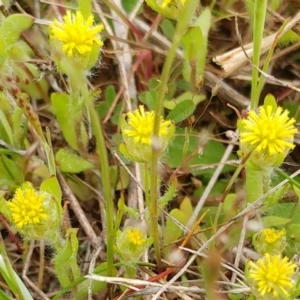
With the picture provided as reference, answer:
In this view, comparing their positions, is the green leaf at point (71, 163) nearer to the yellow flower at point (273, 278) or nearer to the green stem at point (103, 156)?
the green stem at point (103, 156)

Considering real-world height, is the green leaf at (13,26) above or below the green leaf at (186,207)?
above

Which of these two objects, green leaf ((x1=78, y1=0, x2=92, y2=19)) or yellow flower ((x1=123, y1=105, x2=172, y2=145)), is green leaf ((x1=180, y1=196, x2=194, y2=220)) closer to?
yellow flower ((x1=123, y1=105, x2=172, y2=145))

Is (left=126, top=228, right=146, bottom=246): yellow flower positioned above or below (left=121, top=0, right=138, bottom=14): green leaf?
below

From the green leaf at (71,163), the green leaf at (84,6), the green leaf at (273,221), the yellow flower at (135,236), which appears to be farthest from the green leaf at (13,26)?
the green leaf at (273,221)


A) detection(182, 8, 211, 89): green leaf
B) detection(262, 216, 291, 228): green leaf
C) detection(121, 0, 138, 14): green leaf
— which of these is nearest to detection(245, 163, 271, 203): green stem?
detection(262, 216, 291, 228): green leaf

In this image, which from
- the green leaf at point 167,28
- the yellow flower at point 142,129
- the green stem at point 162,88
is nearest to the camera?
the green stem at point 162,88

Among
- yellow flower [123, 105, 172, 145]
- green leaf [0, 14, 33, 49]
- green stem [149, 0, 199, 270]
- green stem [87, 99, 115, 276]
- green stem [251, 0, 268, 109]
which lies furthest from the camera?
green leaf [0, 14, 33, 49]

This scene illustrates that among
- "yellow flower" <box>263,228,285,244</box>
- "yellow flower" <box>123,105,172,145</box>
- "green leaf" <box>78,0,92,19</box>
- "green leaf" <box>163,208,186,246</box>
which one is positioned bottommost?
"green leaf" <box>163,208,186,246</box>
